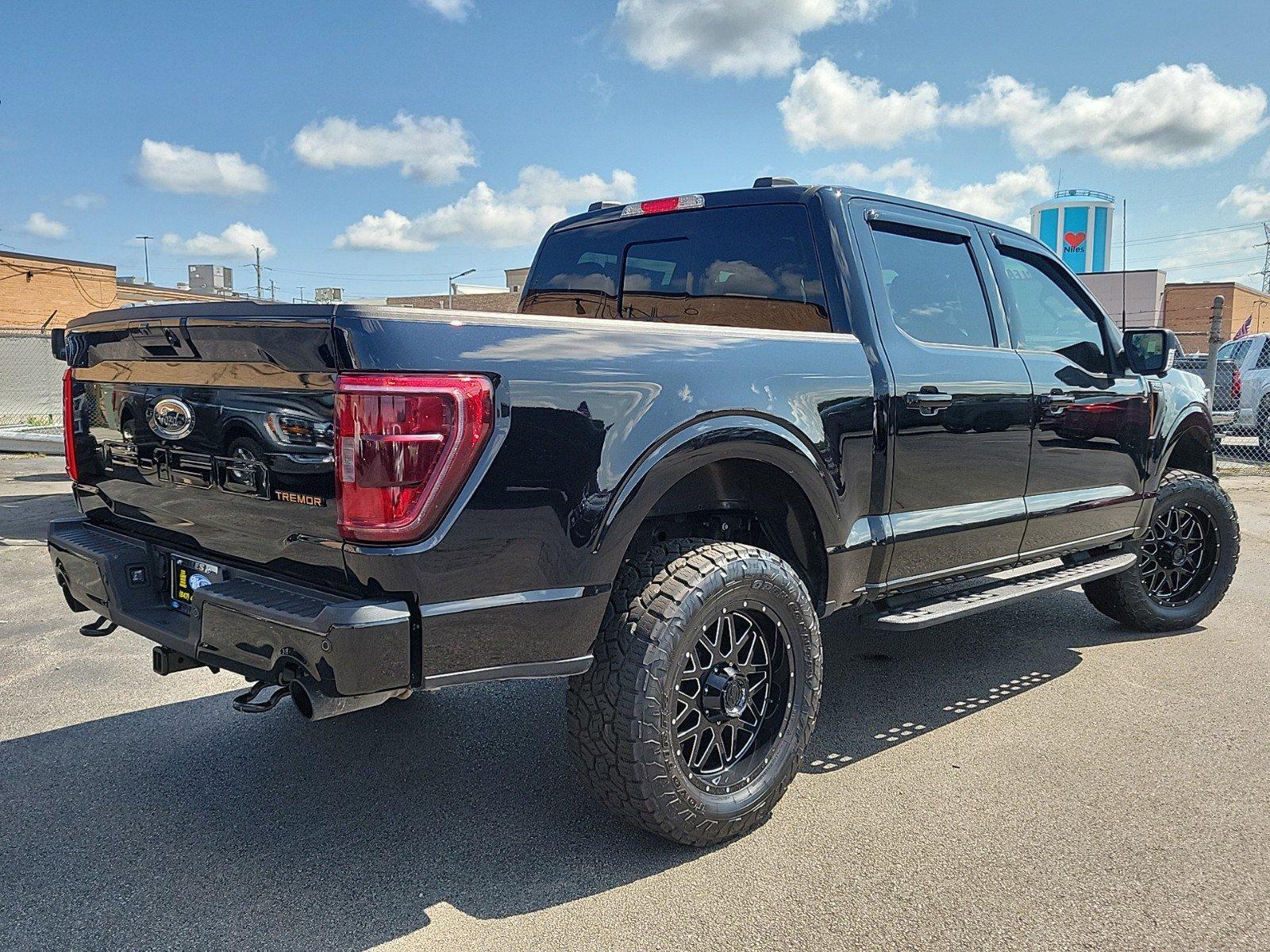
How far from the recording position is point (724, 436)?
2797 mm

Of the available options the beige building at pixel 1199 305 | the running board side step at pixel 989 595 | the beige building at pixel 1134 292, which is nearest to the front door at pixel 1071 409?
the running board side step at pixel 989 595

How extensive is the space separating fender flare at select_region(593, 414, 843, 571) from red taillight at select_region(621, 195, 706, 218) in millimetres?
1249

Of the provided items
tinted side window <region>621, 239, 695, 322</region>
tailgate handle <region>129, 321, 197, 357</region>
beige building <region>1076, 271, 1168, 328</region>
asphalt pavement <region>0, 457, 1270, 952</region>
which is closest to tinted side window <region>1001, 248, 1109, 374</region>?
tinted side window <region>621, 239, 695, 322</region>

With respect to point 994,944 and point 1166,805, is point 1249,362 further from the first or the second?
point 994,944

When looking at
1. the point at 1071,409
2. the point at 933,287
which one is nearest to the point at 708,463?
the point at 933,287

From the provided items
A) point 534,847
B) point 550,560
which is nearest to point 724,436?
point 550,560

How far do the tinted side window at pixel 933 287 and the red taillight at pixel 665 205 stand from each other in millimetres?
701

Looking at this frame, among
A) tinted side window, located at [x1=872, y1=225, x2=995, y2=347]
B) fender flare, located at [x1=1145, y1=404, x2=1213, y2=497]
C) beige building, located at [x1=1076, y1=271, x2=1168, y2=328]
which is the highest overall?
beige building, located at [x1=1076, y1=271, x2=1168, y2=328]

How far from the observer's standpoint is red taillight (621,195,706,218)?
3.78m

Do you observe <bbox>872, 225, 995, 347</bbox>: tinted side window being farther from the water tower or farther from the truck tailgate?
the water tower

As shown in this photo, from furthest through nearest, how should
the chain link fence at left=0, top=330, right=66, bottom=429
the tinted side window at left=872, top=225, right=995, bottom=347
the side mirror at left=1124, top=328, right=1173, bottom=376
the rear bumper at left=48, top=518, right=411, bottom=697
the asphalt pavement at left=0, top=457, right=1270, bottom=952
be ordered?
1. the chain link fence at left=0, top=330, right=66, bottom=429
2. the side mirror at left=1124, top=328, right=1173, bottom=376
3. the tinted side window at left=872, top=225, right=995, bottom=347
4. the asphalt pavement at left=0, top=457, right=1270, bottom=952
5. the rear bumper at left=48, top=518, right=411, bottom=697

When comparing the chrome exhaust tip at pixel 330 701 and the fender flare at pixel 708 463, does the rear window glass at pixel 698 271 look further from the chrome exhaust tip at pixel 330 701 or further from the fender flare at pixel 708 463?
the chrome exhaust tip at pixel 330 701

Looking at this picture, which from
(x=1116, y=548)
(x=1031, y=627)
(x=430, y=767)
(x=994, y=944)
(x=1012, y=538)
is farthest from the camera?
(x=1031, y=627)

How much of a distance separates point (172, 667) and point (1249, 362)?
16841 mm
